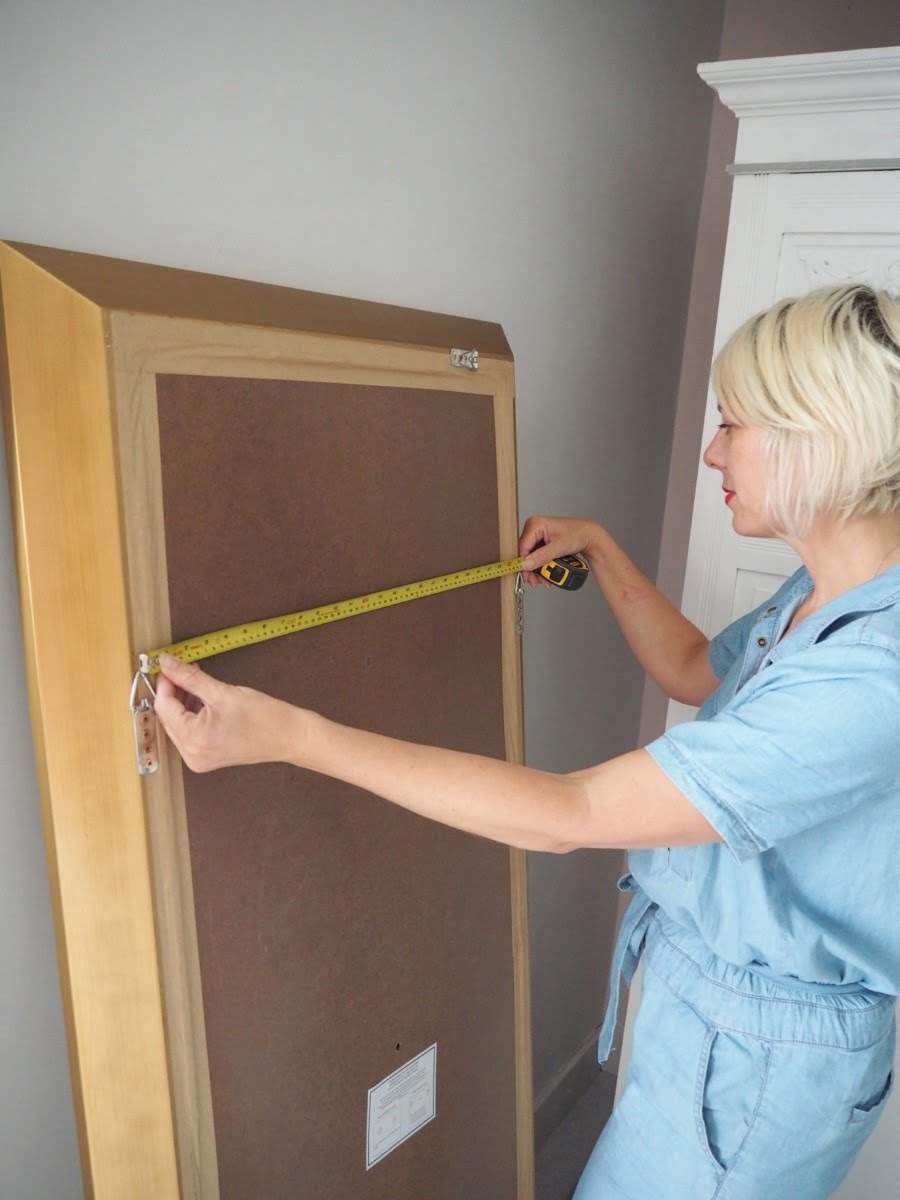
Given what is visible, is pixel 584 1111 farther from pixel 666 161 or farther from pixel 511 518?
pixel 666 161

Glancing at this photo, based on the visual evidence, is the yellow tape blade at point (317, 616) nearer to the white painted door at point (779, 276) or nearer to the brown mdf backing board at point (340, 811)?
the brown mdf backing board at point (340, 811)

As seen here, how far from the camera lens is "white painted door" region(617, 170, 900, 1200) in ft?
5.65

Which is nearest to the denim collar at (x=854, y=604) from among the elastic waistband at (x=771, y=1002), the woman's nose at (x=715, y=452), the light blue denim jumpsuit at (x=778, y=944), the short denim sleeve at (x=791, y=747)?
the light blue denim jumpsuit at (x=778, y=944)

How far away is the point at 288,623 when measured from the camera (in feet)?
3.76

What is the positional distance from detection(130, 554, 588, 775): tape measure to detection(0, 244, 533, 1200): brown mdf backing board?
15 millimetres

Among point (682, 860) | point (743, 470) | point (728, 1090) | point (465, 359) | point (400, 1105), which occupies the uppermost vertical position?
point (465, 359)

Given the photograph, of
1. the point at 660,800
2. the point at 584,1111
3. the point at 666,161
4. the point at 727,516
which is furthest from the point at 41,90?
the point at 584,1111

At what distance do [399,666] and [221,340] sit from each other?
0.51 metres

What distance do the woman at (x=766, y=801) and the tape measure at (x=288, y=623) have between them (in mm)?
26

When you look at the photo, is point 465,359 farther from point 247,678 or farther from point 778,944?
point 778,944

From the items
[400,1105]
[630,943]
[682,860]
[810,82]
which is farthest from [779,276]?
[400,1105]

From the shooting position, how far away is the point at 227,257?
4.17 ft

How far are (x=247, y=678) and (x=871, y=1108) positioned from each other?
1052 millimetres

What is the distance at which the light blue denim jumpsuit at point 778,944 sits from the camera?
3.42 feet
